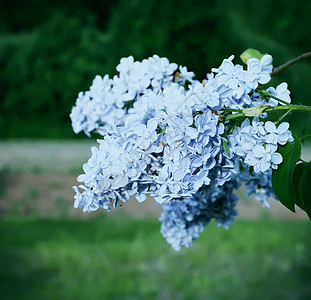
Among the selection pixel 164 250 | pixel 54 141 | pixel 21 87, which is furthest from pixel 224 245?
pixel 21 87

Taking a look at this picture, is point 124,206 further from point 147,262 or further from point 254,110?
Result: point 254,110

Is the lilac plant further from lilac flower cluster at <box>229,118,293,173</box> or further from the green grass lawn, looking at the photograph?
the green grass lawn

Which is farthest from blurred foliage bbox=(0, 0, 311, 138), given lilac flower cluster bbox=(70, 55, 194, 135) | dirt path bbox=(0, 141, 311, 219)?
lilac flower cluster bbox=(70, 55, 194, 135)

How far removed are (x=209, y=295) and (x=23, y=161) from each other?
2.59 meters

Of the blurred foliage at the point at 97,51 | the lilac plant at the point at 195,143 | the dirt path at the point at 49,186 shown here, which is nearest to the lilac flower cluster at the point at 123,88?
the lilac plant at the point at 195,143

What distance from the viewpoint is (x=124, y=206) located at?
11.9ft

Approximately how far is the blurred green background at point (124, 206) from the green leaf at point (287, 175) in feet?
0.57

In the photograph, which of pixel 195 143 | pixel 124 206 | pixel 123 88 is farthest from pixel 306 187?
pixel 124 206

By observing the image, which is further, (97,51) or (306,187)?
(97,51)

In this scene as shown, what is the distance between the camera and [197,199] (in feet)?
2.58

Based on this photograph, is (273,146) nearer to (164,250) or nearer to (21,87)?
(164,250)

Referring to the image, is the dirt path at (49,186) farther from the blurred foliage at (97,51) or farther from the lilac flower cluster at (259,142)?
the lilac flower cluster at (259,142)

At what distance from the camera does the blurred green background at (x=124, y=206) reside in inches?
95.6

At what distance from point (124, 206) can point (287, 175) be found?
3.09m
